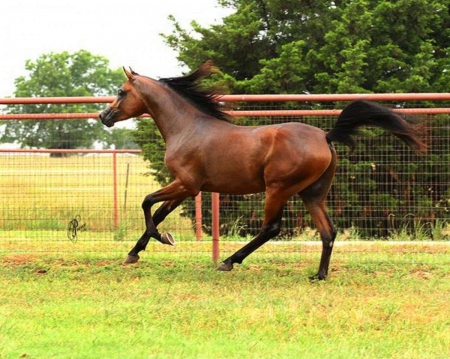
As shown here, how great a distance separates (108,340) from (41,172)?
24.0 ft

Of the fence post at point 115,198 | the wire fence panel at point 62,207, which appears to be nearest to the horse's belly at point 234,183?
the wire fence panel at point 62,207

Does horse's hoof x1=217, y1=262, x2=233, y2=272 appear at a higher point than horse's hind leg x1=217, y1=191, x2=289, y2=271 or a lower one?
lower

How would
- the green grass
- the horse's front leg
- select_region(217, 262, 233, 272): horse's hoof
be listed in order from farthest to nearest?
select_region(217, 262, 233, 272): horse's hoof < the horse's front leg < the green grass

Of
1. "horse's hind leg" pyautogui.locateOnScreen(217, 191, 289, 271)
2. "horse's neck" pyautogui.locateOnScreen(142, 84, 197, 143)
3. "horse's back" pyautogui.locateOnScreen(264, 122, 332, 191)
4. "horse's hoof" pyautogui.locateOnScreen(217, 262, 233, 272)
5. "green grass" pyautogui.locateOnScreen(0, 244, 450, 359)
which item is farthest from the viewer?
"horse's neck" pyautogui.locateOnScreen(142, 84, 197, 143)

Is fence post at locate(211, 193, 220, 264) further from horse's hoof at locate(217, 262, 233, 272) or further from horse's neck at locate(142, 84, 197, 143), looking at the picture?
horse's neck at locate(142, 84, 197, 143)

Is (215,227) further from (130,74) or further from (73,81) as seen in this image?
(73,81)

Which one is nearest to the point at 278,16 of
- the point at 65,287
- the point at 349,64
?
the point at 349,64

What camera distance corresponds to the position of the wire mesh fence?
435 inches

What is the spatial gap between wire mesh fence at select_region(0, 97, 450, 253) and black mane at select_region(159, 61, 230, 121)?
2.35m

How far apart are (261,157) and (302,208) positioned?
4.01 metres

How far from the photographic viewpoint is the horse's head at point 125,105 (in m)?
8.80

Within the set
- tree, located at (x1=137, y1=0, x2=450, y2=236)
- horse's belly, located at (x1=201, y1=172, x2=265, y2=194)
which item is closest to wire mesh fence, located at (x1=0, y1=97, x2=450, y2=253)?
tree, located at (x1=137, y1=0, x2=450, y2=236)

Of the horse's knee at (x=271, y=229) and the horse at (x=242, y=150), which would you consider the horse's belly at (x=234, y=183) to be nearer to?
the horse at (x=242, y=150)

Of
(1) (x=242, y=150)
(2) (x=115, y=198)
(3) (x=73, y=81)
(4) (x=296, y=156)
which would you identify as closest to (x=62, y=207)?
(2) (x=115, y=198)
